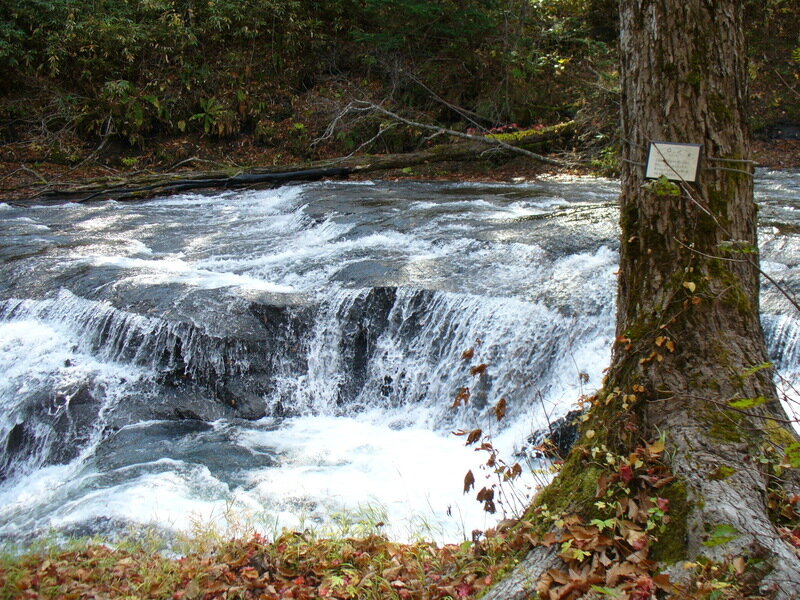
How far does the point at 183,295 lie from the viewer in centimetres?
793

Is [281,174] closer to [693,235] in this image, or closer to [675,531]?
[693,235]

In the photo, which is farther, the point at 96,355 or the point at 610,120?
the point at 610,120

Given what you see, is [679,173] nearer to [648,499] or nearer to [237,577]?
[648,499]

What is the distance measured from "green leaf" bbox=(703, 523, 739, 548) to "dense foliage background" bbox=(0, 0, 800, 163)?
1486 cm

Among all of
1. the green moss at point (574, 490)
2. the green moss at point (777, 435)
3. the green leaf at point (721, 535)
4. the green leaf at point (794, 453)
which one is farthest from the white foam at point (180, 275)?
the green leaf at point (794, 453)

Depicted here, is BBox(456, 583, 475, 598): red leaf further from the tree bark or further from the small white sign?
the small white sign

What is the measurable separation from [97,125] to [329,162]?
622 centimetres

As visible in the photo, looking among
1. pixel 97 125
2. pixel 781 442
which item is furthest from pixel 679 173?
pixel 97 125

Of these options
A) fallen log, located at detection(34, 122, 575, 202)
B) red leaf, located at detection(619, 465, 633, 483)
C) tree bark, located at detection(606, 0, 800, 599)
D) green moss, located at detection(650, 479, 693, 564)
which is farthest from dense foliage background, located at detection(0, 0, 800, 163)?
green moss, located at detection(650, 479, 693, 564)

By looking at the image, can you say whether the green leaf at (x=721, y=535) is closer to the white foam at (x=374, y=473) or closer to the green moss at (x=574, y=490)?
the green moss at (x=574, y=490)

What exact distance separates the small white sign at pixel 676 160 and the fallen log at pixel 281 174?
1131 centimetres

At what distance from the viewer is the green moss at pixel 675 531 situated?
264cm

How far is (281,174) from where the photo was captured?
15.4m

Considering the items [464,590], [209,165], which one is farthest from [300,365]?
[209,165]
